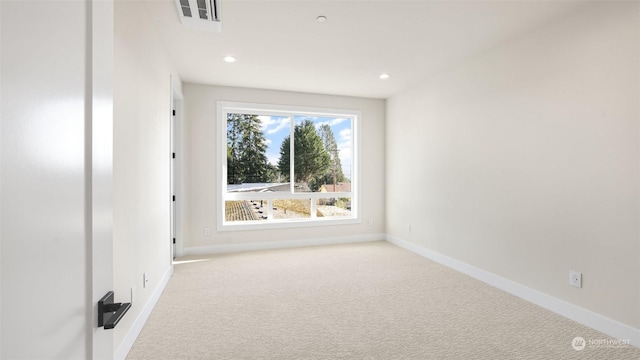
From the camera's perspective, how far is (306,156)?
5191mm

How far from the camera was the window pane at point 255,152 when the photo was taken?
15.8 feet

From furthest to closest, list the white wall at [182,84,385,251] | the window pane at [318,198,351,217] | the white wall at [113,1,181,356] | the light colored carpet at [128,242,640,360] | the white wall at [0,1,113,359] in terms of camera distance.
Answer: the window pane at [318,198,351,217]
the white wall at [182,84,385,251]
the light colored carpet at [128,242,640,360]
the white wall at [113,1,181,356]
the white wall at [0,1,113,359]

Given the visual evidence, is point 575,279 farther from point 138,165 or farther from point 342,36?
point 138,165

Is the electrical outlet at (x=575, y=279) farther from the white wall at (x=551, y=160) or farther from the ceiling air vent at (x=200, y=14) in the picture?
the ceiling air vent at (x=200, y=14)

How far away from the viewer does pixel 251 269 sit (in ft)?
12.4

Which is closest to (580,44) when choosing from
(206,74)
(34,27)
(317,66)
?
(317,66)

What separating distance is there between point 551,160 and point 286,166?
352 cm

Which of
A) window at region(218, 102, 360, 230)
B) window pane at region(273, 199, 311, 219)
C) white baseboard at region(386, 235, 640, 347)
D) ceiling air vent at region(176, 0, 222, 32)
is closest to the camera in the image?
white baseboard at region(386, 235, 640, 347)

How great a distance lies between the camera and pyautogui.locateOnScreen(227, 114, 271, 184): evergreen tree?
15.8 ft

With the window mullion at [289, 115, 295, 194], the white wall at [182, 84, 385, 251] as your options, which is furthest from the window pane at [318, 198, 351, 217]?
the window mullion at [289, 115, 295, 194]

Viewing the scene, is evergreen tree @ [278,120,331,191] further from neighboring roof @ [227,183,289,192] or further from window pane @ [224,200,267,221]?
window pane @ [224,200,267,221]

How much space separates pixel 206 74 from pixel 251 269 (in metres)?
2.61
